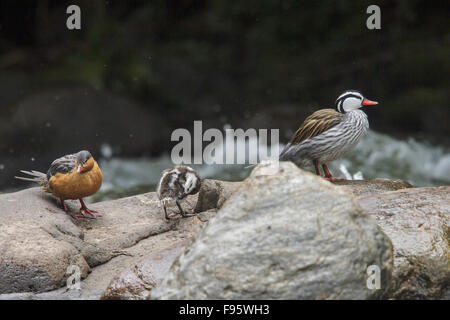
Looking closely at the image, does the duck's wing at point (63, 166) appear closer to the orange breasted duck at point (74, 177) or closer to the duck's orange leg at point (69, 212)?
the orange breasted duck at point (74, 177)

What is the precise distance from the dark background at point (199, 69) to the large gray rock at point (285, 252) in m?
8.09

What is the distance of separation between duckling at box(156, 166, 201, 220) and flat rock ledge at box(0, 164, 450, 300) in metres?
0.18

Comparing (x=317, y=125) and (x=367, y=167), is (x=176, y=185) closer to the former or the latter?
(x=317, y=125)

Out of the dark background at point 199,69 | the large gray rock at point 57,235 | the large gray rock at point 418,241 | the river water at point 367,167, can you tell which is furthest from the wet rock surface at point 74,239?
the dark background at point 199,69

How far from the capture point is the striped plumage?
587 cm

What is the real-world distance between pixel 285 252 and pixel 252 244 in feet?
0.66

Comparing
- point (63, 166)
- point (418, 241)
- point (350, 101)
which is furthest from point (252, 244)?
point (350, 101)

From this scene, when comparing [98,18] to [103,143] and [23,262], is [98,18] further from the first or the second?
[23,262]

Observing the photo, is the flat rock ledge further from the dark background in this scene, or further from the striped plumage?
the dark background

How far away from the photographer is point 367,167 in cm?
1017

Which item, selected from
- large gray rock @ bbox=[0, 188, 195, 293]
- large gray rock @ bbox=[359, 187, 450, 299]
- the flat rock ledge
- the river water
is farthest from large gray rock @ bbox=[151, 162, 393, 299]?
the river water

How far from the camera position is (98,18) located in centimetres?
Result: 1256

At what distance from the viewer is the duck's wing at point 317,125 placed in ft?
19.3
